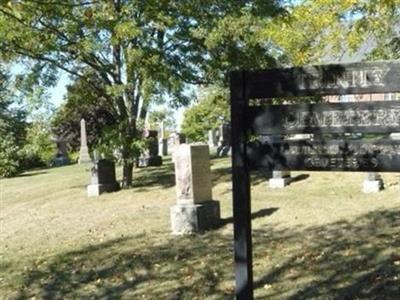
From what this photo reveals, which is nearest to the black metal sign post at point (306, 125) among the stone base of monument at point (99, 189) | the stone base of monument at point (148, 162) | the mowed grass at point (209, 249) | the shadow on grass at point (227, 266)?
the shadow on grass at point (227, 266)

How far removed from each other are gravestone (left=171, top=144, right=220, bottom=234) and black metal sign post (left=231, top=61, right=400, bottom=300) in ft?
16.8

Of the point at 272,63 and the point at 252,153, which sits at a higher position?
the point at 272,63

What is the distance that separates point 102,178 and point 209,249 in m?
8.85

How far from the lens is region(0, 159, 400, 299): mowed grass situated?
7379 mm

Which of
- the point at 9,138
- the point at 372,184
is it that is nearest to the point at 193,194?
the point at 372,184

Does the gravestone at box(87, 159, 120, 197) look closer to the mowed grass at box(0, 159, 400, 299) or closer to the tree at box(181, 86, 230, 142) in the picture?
the mowed grass at box(0, 159, 400, 299)

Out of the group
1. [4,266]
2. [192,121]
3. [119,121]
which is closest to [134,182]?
[119,121]

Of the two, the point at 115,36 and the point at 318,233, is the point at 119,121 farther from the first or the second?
the point at 318,233

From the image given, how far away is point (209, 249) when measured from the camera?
9.52 metres

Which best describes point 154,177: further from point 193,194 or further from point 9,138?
point 9,138

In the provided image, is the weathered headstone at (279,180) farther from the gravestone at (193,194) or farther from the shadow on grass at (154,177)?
the gravestone at (193,194)

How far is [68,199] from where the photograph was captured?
17.7 m

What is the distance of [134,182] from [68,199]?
2.67 metres

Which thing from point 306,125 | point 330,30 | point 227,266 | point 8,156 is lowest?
point 227,266
